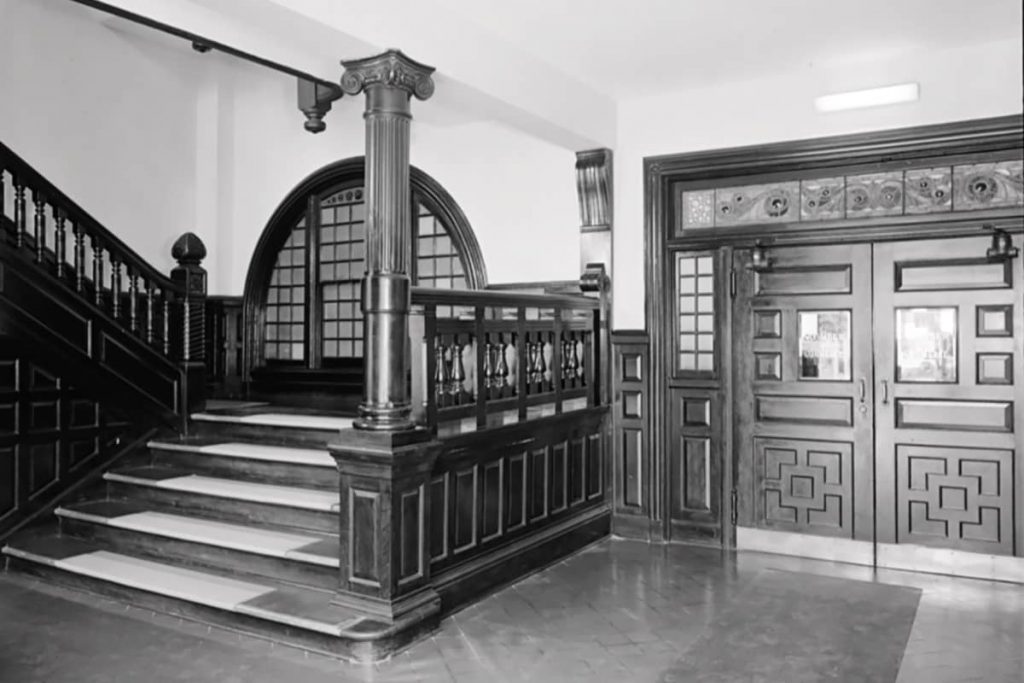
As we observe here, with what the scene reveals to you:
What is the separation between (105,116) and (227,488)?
338 centimetres

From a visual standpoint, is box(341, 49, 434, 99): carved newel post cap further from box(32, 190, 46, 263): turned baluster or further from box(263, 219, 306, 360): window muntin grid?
box(263, 219, 306, 360): window muntin grid

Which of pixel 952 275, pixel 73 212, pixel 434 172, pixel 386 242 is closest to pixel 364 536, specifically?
pixel 386 242

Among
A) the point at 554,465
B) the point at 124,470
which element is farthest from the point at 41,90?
the point at 554,465

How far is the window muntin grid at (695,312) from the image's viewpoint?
230 inches

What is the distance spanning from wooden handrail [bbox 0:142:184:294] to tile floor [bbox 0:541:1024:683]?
87.1 inches

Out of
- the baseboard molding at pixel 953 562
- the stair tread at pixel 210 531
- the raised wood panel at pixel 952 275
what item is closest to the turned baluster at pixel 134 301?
the stair tread at pixel 210 531

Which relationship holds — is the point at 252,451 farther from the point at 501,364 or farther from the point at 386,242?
the point at 386,242

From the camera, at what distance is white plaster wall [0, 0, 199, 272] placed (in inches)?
237

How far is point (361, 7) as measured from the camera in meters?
3.80

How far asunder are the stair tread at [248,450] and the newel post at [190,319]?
0.43m

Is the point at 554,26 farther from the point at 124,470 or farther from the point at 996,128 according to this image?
the point at 124,470

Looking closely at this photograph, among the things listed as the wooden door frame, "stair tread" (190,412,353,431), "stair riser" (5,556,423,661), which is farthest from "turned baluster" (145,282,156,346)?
the wooden door frame

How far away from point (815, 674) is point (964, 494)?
2100 mm

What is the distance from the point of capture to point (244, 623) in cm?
403
